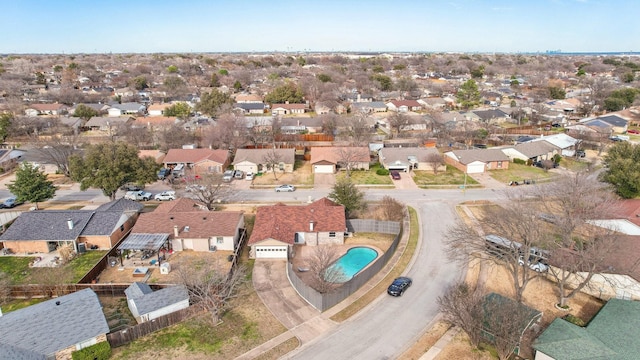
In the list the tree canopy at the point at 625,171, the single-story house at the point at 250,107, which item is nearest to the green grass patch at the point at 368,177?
the tree canopy at the point at 625,171

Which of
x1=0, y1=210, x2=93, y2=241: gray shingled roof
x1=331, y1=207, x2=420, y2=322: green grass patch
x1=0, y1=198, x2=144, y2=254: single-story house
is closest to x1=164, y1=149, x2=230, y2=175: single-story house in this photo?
x1=0, y1=198, x2=144, y2=254: single-story house

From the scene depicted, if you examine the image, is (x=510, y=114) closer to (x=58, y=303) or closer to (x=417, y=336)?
(x=417, y=336)

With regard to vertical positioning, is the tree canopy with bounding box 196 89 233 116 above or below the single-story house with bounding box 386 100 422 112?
above

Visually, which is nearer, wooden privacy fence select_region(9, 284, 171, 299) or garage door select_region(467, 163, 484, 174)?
wooden privacy fence select_region(9, 284, 171, 299)

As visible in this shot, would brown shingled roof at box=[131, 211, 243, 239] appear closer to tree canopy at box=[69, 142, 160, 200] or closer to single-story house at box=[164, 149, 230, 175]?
tree canopy at box=[69, 142, 160, 200]

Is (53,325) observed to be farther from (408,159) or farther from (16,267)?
(408,159)
